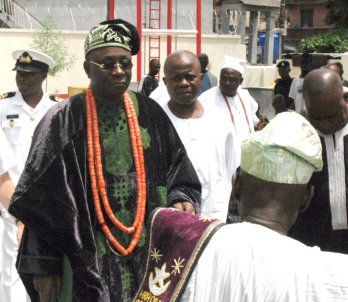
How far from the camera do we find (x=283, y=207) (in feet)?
7.14

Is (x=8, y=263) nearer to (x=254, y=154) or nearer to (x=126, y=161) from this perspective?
(x=126, y=161)

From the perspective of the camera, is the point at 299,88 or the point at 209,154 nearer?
the point at 209,154

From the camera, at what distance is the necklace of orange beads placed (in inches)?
147

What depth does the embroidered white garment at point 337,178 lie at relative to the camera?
12.9 feet

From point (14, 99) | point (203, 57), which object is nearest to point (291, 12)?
point (203, 57)

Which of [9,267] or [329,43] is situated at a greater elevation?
[329,43]

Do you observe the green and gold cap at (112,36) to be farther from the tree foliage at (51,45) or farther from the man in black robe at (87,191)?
the tree foliage at (51,45)

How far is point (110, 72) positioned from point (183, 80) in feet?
6.44

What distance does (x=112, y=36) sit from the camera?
3.88m

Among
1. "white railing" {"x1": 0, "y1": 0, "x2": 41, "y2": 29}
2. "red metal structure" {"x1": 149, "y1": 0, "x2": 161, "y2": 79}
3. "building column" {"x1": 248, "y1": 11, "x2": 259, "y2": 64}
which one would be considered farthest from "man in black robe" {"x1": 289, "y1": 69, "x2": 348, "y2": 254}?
"building column" {"x1": 248, "y1": 11, "x2": 259, "y2": 64}

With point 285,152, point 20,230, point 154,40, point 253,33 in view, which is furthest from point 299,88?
point 253,33

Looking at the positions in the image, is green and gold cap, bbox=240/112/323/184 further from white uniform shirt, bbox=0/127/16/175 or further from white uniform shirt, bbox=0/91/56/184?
white uniform shirt, bbox=0/91/56/184

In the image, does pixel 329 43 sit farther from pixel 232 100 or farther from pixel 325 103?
pixel 325 103

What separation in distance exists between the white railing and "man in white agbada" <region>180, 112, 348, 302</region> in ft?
81.8
